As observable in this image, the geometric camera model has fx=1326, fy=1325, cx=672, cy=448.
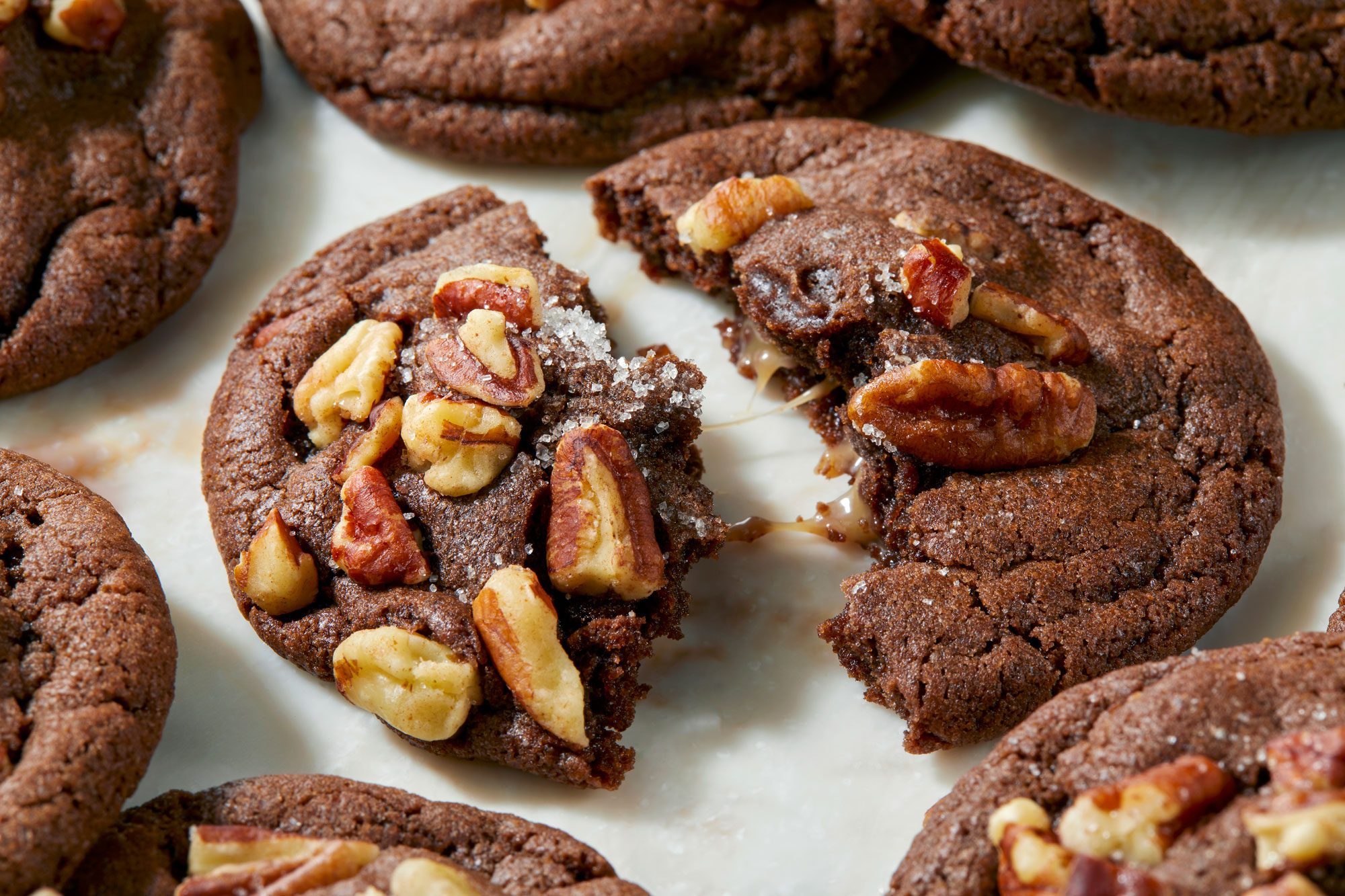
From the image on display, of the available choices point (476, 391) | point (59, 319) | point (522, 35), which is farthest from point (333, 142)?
point (476, 391)

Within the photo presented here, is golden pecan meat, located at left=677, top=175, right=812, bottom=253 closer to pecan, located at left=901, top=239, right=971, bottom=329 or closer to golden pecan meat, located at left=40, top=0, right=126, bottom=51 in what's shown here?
pecan, located at left=901, top=239, right=971, bottom=329

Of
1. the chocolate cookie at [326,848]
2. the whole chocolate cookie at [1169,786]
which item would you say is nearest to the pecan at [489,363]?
the chocolate cookie at [326,848]

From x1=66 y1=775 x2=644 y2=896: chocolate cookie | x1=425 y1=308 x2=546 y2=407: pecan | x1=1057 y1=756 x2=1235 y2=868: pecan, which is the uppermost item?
x1=425 y1=308 x2=546 y2=407: pecan

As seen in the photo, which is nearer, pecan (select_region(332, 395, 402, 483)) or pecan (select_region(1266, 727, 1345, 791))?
pecan (select_region(1266, 727, 1345, 791))

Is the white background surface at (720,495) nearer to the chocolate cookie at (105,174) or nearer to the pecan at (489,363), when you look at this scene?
the chocolate cookie at (105,174)

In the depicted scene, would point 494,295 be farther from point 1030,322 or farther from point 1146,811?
point 1146,811

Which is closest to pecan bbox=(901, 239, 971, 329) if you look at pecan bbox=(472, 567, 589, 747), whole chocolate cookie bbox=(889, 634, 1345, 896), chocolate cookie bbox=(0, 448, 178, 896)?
whole chocolate cookie bbox=(889, 634, 1345, 896)

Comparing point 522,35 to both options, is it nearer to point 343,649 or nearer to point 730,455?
point 730,455
